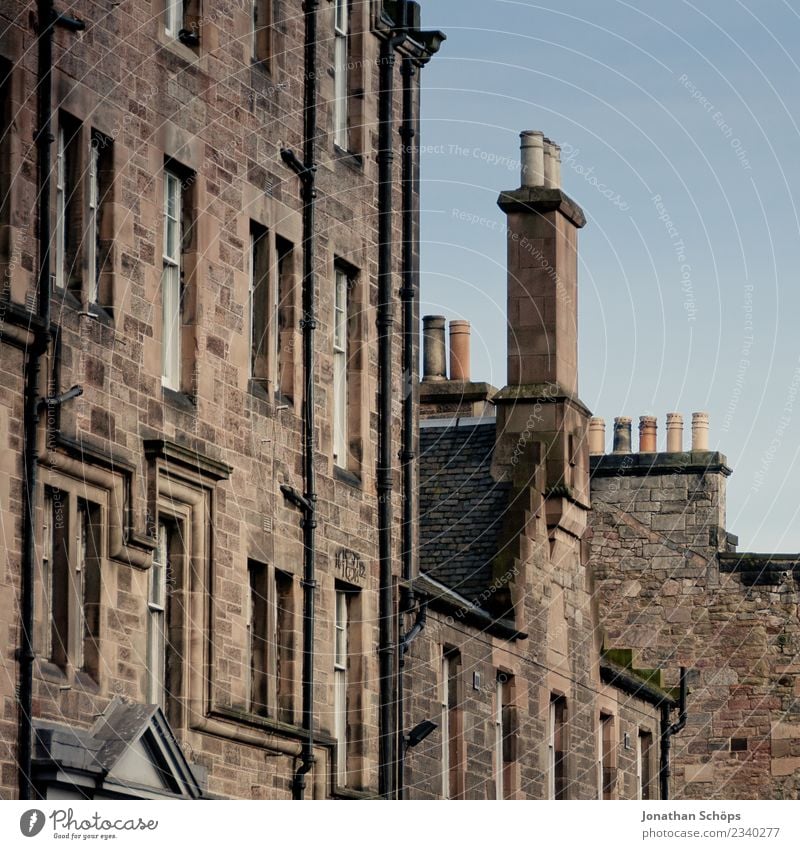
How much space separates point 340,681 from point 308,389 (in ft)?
12.3

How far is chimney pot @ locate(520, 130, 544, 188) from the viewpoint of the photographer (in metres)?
41.0

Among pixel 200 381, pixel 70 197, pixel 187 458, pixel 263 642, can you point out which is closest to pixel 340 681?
pixel 263 642

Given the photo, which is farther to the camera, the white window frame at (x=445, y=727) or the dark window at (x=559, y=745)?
the dark window at (x=559, y=745)

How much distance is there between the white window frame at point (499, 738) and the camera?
37.3 m

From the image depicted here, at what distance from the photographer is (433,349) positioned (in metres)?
47.8

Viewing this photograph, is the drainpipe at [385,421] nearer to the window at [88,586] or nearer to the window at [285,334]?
the window at [285,334]

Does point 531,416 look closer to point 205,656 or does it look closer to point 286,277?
point 286,277

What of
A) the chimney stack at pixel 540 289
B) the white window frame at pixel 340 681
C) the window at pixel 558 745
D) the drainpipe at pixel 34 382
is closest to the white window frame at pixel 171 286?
the drainpipe at pixel 34 382

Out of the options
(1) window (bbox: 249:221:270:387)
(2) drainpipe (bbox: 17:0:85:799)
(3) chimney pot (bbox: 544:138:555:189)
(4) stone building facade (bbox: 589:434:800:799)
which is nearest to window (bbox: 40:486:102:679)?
(2) drainpipe (bbox: 17:0:85:799)

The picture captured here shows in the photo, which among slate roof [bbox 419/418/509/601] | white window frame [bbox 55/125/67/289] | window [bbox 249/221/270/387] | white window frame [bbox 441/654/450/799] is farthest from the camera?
slate roof [bbox 419/418/509/601]

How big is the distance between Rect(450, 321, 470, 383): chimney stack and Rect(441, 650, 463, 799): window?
1117 centimetres

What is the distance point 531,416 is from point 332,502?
763 cm
